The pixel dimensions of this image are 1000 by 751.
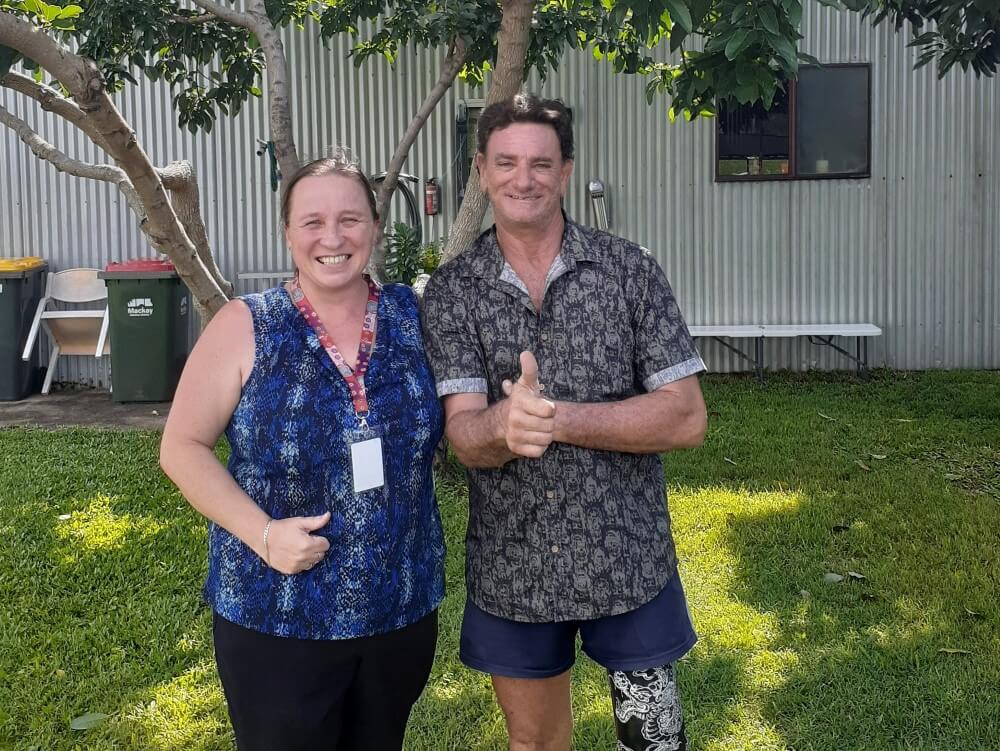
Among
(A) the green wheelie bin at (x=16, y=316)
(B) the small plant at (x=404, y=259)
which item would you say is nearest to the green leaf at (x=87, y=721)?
(B) the small plant at (x=404, y=259)

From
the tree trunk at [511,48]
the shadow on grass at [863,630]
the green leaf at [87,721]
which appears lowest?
the green leaf at [87,721]

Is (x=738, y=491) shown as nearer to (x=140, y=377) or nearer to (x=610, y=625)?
(x=610, y=625)

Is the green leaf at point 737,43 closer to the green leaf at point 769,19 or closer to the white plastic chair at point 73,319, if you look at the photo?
the green leaf at point 769,19

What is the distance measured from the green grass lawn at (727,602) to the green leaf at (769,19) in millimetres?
2212

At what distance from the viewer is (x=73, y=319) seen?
9.12 metres

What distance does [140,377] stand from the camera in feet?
28.0

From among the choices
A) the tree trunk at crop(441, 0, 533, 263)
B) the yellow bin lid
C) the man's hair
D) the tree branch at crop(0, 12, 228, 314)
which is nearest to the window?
the tree trunk at crop(441, 0, 533, 263)

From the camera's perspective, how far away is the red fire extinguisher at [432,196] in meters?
9.20

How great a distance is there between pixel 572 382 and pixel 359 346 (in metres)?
0.49

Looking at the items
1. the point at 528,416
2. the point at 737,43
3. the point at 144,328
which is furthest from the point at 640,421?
the point at 144,328

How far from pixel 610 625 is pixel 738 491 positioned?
12.0 feet

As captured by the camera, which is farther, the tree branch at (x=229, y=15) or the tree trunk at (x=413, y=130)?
the tree trunk at (x=413, y=130)

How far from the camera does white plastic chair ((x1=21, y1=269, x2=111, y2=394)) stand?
9.13 metres

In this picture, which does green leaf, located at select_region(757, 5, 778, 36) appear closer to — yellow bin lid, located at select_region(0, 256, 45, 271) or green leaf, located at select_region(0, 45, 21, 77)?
green leaf, located at select_region(0, 45, 21, 77)
